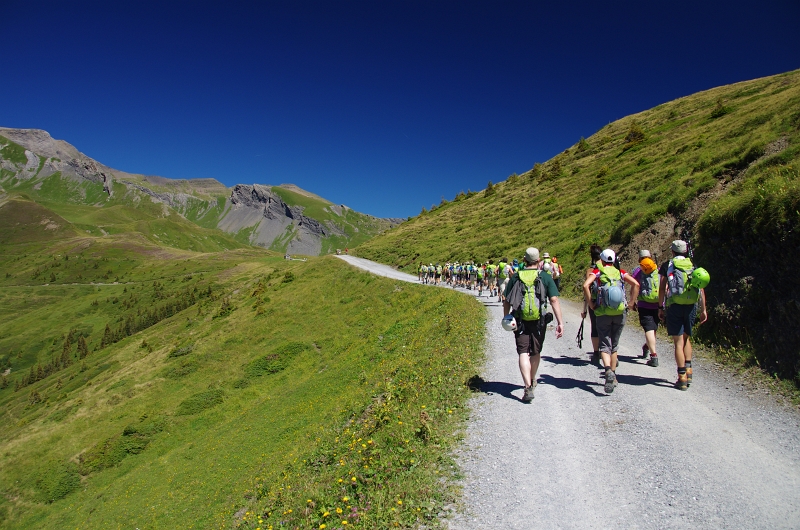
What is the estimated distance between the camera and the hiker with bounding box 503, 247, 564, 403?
26.0ft

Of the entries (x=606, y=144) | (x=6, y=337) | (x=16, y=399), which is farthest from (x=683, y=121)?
(x=6, y=337)

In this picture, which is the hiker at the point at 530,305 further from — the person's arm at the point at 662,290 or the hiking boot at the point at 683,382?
the hiking boot at the point at 683,382

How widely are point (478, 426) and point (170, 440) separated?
27.8 meters

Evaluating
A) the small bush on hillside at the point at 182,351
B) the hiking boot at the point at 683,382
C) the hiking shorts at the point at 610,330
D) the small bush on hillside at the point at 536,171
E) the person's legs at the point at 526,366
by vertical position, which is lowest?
the small bush on hillside at the point at 182,351

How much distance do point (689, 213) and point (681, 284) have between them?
14.0 m

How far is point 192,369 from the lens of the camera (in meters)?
37.3

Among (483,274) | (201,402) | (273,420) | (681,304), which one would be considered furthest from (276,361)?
(681,304)

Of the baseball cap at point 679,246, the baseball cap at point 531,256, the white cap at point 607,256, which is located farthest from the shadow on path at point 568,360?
the baseball cap at point 531,256

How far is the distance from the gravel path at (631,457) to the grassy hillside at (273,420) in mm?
814

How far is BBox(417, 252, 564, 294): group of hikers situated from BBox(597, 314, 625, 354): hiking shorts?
816 centimetres

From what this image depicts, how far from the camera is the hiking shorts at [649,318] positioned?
32.3 ft

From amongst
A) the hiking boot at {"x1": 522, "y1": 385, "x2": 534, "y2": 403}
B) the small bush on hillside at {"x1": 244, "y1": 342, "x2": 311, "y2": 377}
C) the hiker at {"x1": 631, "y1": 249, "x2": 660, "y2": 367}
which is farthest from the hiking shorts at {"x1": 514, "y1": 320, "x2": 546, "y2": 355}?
the small bush on hillside at {"x1": 244, "y1": 342, "x2": 311, "y2": 377}

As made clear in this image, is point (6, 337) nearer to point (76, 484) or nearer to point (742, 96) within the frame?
point (76, 484)

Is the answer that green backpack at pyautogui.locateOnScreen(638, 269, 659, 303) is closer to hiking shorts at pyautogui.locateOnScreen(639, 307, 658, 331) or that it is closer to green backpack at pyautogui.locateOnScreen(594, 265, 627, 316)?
hiking shorts at pyautogui.locateOnScreen(639, 307, 658, 331)
